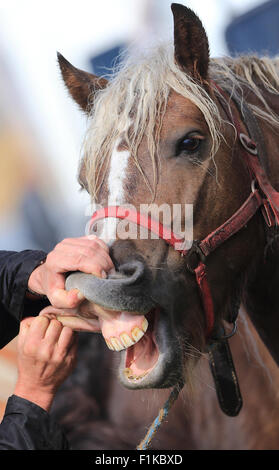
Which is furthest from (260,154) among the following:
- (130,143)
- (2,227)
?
(2,227)

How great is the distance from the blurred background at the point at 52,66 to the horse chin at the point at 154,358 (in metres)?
2.36

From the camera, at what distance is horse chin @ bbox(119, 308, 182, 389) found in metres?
1.30

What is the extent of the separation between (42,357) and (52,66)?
3702mm

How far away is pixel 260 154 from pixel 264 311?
0.62 metres

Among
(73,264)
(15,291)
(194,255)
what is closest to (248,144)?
(194,255)

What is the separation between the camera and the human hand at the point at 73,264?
48.8 inches

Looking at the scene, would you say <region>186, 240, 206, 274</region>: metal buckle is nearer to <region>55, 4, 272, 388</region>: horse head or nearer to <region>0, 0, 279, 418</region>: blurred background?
<region>55, 4, 272, 388</region>: horse head

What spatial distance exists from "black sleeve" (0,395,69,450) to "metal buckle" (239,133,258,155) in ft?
3.61

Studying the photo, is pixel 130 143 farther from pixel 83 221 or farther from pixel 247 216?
pixel 83 221

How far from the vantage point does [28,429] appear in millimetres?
1374

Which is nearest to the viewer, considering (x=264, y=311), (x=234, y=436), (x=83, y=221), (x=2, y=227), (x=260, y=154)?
(x=260, y=154)

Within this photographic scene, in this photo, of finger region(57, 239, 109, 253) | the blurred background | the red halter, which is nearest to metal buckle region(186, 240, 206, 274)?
the red halter

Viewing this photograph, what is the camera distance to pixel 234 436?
297 cm

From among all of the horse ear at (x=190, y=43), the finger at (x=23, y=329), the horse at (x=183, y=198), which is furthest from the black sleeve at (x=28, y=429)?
the horse ear at (x=190, y=43)
